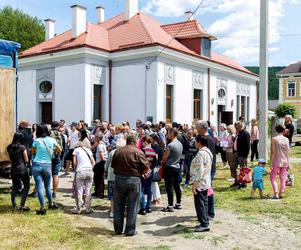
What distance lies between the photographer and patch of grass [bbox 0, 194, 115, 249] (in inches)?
232

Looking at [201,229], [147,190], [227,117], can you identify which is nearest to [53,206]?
[147,190]

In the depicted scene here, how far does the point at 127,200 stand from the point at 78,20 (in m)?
17.5

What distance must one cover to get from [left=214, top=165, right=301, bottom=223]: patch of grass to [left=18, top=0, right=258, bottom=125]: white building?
426 inches

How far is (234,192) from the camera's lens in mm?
9664

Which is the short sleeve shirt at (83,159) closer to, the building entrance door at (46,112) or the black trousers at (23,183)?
the black trousers at (23,183)

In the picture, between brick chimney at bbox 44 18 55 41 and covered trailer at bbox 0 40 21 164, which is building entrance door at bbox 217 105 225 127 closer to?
brick chimney at bbox 44 18 55 41

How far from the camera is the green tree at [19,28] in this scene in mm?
36375

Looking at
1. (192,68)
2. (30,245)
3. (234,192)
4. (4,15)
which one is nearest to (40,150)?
(30,245)

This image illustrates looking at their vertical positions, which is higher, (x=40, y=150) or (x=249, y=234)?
(x=40, y=150)

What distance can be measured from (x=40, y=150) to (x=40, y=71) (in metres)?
16.1

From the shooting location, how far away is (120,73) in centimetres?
2150

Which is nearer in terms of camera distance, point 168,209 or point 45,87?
point 168,209

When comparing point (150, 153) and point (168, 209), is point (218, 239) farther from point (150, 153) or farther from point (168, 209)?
point (150, 153)

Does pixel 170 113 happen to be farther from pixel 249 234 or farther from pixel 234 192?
pixel 249 234
